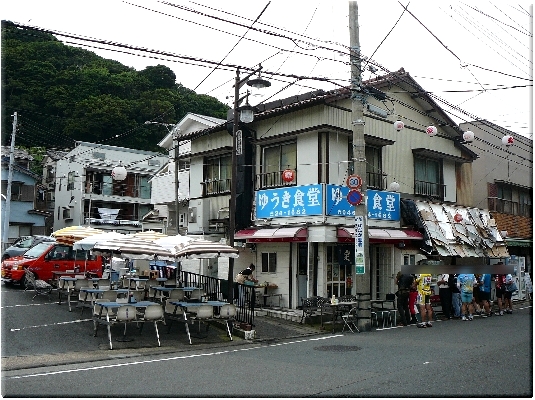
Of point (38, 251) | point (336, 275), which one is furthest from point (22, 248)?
point (336, 275)

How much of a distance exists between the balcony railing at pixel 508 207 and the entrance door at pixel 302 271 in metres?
14.2

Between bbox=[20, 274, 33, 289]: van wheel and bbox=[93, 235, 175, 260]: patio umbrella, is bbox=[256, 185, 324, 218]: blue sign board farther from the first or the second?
bbox=[20, 274, 33, 289]: van wheel

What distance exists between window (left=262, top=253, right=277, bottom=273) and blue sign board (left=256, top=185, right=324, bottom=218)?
1.61m

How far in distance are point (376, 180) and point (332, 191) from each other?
3452 millimetres

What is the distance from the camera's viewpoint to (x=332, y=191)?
712 inches

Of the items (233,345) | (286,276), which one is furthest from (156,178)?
(233,345)

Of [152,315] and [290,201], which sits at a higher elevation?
[290,201]

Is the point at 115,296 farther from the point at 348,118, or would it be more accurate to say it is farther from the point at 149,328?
the point at 348,118

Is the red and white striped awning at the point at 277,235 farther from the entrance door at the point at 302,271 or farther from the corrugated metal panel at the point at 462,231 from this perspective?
the corrugated metal panel at the point at 462,231

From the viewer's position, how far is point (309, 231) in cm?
1797

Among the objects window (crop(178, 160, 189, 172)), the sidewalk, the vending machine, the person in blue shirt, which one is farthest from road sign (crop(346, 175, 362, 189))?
the vending machine

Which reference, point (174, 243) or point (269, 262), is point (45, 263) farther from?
point (269, 262)

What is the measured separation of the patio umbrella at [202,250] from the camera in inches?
553

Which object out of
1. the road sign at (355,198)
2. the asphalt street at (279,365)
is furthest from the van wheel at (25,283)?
the road sign at (355,198)
